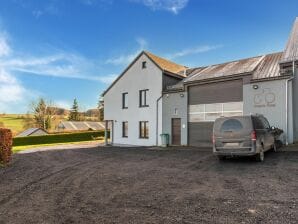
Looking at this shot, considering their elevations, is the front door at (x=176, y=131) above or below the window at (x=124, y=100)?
below

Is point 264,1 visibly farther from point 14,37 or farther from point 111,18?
point 14,37

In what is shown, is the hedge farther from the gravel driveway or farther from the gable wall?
the gravel driveway

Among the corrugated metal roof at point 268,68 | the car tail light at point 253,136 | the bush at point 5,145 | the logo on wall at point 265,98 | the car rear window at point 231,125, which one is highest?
the corrugated metal roof at point 268,68

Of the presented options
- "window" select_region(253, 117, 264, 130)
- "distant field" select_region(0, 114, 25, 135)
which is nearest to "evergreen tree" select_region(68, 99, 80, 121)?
"distant field" select_region(0, 114, 25, 135)

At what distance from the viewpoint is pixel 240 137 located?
11.0 m

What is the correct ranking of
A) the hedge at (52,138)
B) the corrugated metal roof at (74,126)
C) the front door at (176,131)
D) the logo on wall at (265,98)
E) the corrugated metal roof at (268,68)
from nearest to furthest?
1. the logo on wall at (265,98)
2. the corrugated metal roof at (268,68)
3. the front door at (176,131)
4. the hedge at (52,138)
5. the corrugated metal roof at (74,126)

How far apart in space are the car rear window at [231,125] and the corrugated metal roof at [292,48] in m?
8.67

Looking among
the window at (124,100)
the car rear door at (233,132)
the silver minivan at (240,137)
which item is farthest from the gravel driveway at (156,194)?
the window at (124,100)

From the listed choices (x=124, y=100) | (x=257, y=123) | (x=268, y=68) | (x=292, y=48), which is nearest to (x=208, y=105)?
(x=268, y=68)

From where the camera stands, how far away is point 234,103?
1894 centimetres

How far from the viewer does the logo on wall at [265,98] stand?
17141mm

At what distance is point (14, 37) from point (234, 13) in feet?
47.6

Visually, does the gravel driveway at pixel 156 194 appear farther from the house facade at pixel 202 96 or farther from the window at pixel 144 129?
the window at pixel 144 129

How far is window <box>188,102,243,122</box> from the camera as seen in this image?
744 inches
